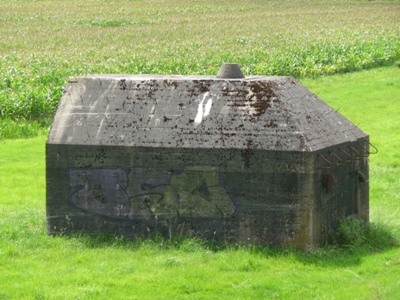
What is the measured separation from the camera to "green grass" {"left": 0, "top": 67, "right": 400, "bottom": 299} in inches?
426

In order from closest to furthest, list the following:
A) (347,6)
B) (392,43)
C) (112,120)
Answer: (112,120) < (392,43) < (347,6)

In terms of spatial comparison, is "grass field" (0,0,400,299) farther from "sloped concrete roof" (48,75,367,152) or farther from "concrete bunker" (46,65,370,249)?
"sloped concrete roof" (48,75,367,152)

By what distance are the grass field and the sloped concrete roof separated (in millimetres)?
1476

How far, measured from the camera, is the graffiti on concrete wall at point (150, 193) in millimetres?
12945

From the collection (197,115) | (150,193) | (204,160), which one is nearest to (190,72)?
(197,115)

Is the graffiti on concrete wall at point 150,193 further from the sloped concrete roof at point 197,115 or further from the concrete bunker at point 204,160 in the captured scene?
the sloped concrete roof at point 197,115

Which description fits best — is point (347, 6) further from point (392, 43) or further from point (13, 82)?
point (13, 82)

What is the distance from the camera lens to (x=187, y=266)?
11.9m

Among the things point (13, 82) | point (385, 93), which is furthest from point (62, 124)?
point (385, 93)

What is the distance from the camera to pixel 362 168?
1411cm

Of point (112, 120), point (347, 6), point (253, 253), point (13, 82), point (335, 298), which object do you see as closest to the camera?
point (335, 298)

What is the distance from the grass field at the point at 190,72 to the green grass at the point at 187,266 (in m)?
0.02

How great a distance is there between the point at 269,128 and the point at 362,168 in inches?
82.8

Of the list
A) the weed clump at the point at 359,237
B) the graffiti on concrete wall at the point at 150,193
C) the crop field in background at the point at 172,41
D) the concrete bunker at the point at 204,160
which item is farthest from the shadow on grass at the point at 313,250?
the crop field in background at the point at 172,41
